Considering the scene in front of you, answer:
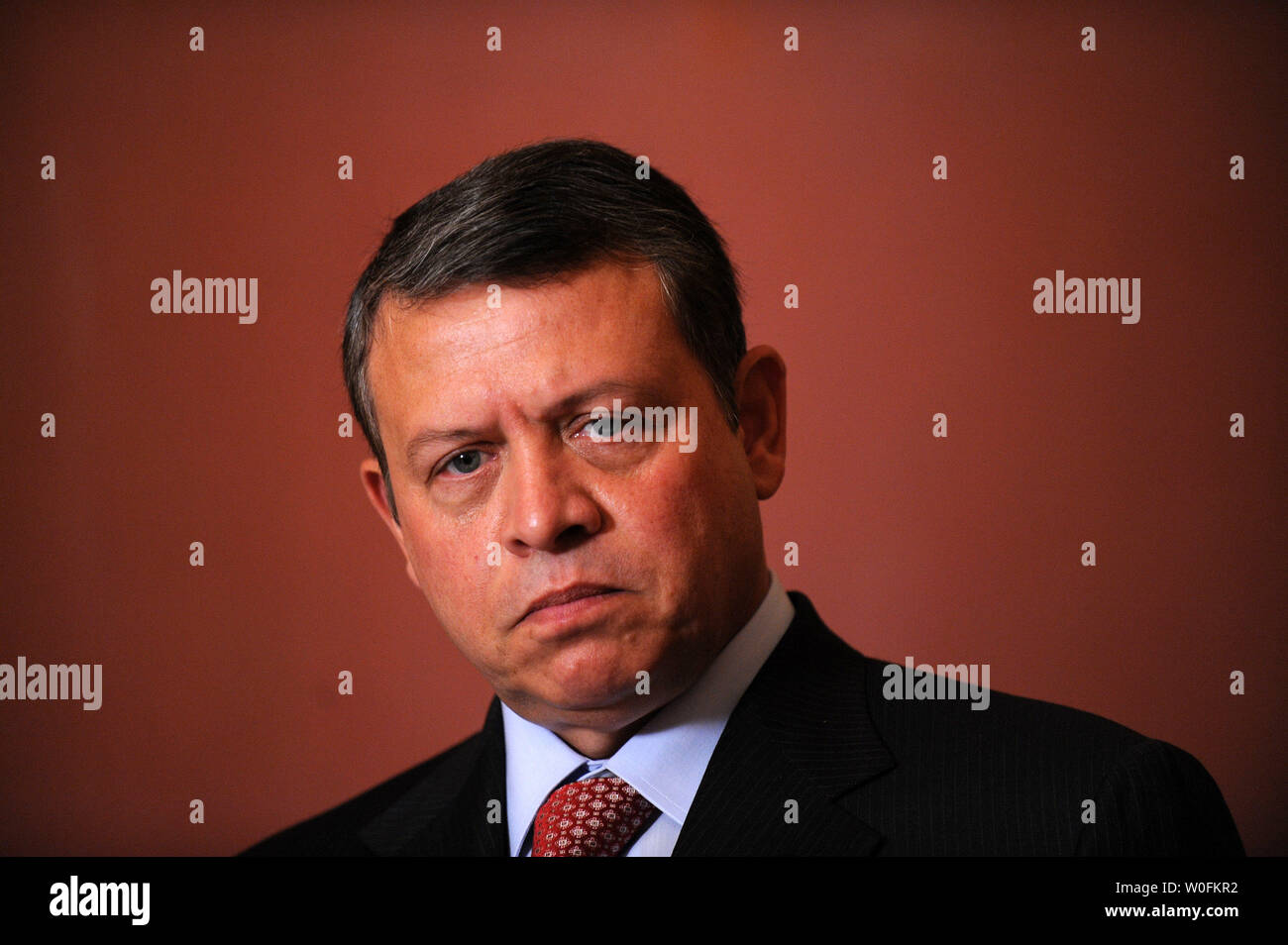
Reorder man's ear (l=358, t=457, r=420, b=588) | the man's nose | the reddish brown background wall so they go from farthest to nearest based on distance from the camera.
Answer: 1. the reddish brown background wall
2. man's ear (l=358, t=457, r=420, b=588)
3. the man's nose

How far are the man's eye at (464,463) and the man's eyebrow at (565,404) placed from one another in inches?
1.3

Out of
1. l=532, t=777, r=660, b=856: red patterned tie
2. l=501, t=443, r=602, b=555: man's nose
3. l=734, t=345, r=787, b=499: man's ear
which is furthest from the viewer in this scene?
l=734, t=345, r=787, b=499: man's ear

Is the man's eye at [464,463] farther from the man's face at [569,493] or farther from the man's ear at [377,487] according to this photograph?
the man's ear at [377,487]

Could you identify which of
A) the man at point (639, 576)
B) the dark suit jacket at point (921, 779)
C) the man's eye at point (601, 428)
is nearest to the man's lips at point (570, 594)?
the man at point (639, 576)

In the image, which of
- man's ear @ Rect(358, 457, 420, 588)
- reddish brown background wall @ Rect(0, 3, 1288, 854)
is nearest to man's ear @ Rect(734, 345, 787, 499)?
man's ear @ Rect(358, 457, 420, 588)

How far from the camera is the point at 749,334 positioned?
2930mm

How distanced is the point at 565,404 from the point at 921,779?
69 cm

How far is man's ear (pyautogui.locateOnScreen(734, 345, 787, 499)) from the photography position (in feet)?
6.34

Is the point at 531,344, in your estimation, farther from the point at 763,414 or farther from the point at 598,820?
the point at 598,820

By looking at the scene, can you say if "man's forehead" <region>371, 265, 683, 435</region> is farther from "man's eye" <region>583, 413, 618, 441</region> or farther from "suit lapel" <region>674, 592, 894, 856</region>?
"suit lapel" <region>674, 592, 894, 856</region>

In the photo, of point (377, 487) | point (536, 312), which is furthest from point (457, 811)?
point (536, 312)

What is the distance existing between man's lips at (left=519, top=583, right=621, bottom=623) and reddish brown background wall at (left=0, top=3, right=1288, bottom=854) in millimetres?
1246

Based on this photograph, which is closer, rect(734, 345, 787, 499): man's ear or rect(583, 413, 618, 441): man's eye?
rect(583, 413, 618, 441): man's eye

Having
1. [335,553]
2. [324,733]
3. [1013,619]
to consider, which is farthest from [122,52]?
[1013,619]
